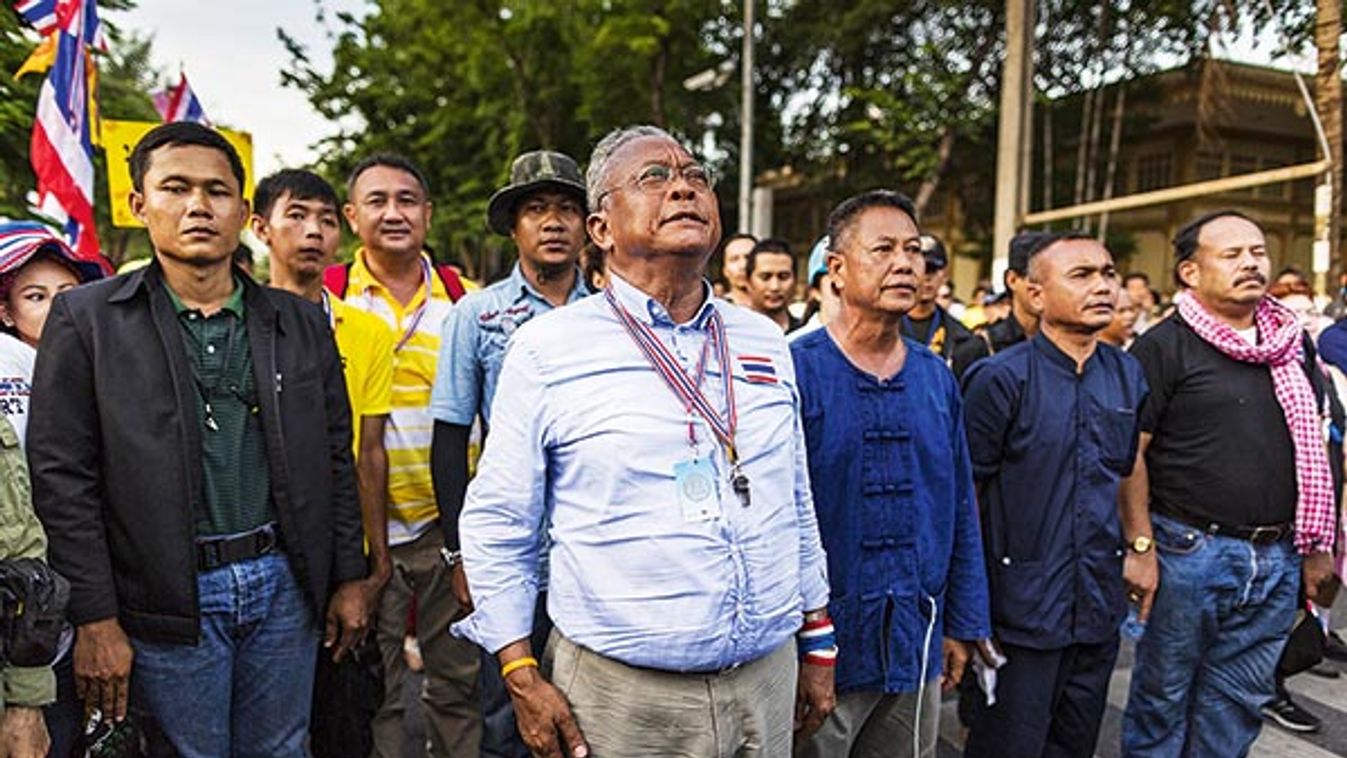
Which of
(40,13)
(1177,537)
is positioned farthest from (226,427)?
(40,13)

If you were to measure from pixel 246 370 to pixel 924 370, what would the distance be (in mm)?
1827

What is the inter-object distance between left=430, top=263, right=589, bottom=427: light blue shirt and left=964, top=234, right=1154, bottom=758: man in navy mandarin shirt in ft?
4.95

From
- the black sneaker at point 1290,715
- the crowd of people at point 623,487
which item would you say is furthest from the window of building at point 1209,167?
the crowd of people at point 623,487

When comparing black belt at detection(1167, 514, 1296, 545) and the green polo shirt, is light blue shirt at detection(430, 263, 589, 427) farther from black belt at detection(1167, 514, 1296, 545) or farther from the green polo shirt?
black belt at detection(1167, 514, 1296, 545)

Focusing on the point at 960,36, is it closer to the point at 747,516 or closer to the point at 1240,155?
the point at 1240,155

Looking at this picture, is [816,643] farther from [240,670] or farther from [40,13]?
[40,13]

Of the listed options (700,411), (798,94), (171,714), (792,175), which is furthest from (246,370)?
(792,175)

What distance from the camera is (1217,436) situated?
336cm

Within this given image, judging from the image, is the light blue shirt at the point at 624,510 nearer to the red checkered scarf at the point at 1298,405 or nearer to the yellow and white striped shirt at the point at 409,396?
the yellow and white striped shirt at the point at 409,396

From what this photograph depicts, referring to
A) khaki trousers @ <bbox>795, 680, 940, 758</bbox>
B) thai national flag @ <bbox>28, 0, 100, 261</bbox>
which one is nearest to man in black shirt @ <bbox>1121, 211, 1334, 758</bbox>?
khaki trousers @ <bbox>795, 680, 940, 758</bbox>

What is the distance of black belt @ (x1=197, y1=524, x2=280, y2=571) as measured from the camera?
7.88 feet

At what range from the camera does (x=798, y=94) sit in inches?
812

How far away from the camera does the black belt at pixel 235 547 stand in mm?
2400

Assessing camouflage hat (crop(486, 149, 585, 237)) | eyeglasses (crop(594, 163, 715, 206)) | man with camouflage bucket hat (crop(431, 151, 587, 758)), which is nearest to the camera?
eyeglasses (crop(594, 163, 715, 206))
